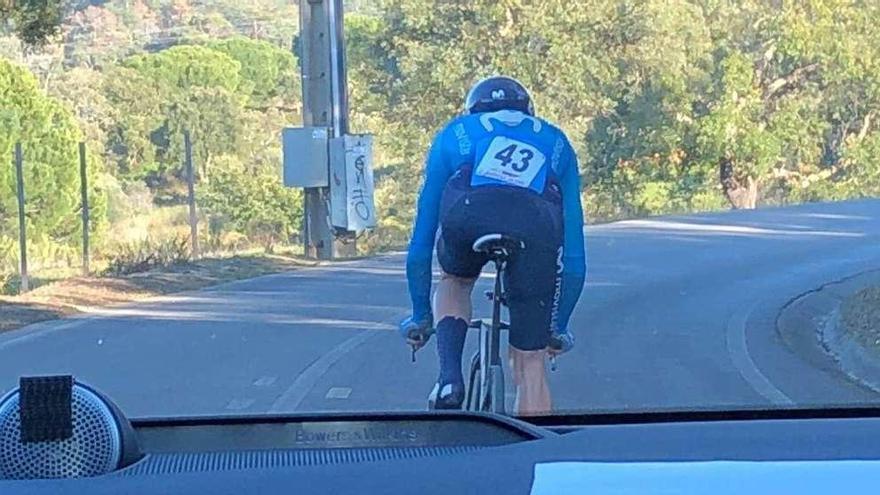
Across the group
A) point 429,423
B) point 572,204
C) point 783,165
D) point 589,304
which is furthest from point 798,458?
point 783,165

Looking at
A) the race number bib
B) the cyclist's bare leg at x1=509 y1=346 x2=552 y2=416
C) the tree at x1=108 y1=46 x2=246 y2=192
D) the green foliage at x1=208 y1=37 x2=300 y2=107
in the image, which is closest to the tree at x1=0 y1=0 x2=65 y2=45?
the cyclist's bare leg at x1=509 y1=346 x2=552 y2=416

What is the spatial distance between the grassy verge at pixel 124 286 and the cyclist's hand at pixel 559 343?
11008 millimetres

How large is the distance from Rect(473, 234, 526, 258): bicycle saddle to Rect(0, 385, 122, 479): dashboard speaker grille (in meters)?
2.69

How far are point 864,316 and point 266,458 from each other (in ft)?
39.8

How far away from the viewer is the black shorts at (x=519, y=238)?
4.81m

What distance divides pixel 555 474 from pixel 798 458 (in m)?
0.33

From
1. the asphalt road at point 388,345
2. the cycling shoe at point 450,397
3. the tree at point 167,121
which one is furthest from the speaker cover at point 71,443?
the tree at point 167,121

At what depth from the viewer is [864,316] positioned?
45.4ft

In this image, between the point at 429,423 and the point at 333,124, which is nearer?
the point at 429,423

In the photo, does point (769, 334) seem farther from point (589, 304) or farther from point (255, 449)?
point (255, 449)

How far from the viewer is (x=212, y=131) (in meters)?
51.0

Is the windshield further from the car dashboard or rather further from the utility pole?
the car dashboard

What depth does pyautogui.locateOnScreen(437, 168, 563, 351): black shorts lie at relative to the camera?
15.8 ft

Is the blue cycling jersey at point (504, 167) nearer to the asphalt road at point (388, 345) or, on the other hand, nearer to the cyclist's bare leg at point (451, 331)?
the cyclist's bare leg at point (451, 331)
